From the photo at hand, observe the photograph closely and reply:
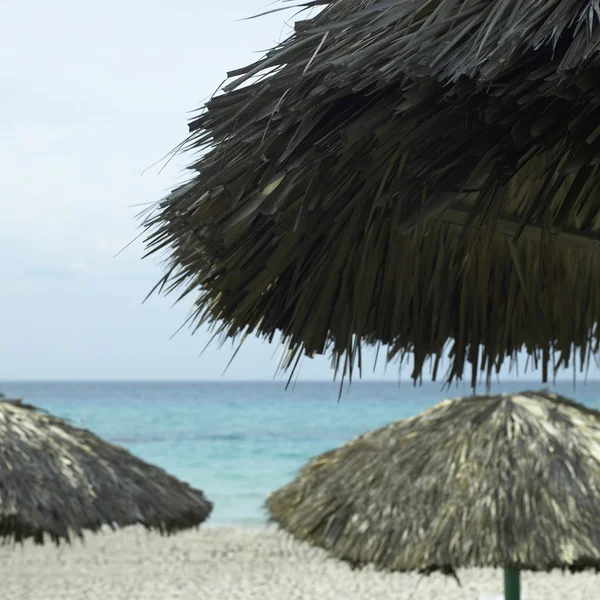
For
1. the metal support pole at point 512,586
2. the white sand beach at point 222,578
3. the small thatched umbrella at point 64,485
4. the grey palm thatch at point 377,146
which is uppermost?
the grey palm thatch at point 377,146

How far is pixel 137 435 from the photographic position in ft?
105

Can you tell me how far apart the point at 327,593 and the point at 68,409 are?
35104 mm

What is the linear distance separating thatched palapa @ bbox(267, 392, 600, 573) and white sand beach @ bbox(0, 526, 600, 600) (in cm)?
465

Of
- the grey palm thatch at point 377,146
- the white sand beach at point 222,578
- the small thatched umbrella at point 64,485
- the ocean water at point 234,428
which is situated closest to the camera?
the grey palm thatch at point 377,146

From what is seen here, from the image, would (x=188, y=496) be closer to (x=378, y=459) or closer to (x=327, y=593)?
(x=378, y=459)

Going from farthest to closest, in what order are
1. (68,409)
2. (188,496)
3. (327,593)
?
(68,409) < (327,593) < (188,496)

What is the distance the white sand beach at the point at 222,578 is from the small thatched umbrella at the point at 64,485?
4088mm

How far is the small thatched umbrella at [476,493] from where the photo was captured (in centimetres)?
400

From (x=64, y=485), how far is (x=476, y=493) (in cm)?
223

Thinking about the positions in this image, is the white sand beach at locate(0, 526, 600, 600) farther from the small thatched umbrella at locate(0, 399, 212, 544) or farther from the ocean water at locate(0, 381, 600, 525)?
the small thatched umbrella at locate(0, 399, 212, 544)

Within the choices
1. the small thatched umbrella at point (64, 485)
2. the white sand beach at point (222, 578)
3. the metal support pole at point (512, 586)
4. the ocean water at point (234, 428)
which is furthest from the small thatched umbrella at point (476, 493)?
the ocean water at point (234, 428)

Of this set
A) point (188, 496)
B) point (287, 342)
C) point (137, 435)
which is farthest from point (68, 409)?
point (287, 342)

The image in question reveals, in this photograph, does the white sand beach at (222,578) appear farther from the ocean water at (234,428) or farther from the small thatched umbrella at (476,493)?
the small thatched umbrella at (476,493)

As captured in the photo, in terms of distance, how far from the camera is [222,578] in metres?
9.55
